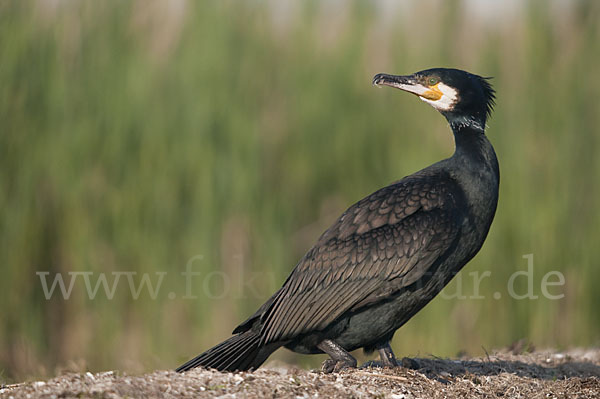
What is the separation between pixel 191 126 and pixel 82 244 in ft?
4.48

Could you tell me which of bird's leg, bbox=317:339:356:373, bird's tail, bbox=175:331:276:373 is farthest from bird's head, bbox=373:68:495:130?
bird's tail, bbox=175:331:276:373

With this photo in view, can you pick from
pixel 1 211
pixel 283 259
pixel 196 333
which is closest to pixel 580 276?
pixel 283 259

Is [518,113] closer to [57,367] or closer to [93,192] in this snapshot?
[93,192]

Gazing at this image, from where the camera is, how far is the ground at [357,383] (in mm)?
3613

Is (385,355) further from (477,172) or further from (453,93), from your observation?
(453,93)

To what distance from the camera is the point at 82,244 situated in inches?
249

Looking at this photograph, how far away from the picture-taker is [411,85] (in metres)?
4.99

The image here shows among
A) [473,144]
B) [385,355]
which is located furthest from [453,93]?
[385,355]

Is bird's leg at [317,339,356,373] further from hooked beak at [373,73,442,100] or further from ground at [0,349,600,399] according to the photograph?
hooked beak at [373,73,442,100]

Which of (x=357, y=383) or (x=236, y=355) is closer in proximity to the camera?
(x=357, y=383)

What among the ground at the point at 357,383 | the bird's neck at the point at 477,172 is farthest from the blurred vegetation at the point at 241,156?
the bird's neck at the point at 477,172

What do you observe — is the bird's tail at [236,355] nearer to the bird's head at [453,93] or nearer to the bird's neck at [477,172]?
the bird's neck at [477,172]

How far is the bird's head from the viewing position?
16.1 feet

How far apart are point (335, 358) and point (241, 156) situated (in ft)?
8.81
